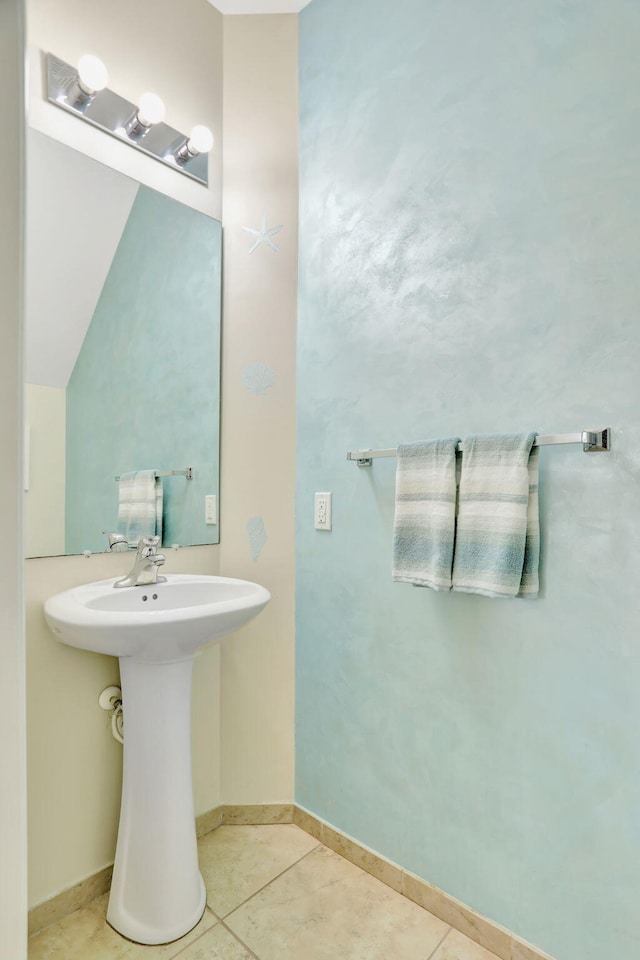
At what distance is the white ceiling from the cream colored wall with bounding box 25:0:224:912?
0.07m

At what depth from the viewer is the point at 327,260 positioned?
67.2 inches

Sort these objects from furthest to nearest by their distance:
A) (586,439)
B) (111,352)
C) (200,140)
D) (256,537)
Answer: (256,537), (200,140), (111,352), (586,439)

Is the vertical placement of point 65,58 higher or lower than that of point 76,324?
higher

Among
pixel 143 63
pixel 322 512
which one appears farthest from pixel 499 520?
pixel 143 63

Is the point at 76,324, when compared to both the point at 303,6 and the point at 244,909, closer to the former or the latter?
the point at 303,6

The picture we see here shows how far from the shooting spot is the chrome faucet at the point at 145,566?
57.2 inches

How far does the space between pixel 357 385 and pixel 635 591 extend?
3.05 feet

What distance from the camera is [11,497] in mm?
490

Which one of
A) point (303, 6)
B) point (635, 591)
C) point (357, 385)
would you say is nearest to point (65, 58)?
point (303, 6)

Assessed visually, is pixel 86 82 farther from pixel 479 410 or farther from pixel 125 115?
pixel 479 410

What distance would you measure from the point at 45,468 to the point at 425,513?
102cm

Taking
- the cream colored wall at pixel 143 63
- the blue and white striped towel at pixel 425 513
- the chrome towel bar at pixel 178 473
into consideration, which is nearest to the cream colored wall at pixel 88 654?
the cream colored wall at pixel 143 63

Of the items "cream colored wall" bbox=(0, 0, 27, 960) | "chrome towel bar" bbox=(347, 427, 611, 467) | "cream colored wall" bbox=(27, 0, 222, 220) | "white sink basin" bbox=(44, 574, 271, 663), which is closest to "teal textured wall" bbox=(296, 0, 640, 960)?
"chrome towel bar" bbox=(347, 427, 611, 467)

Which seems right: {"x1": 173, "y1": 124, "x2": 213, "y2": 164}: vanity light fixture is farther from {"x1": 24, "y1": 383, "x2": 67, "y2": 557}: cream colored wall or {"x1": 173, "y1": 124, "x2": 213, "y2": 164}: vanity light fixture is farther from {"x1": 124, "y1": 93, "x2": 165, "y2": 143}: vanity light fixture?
{"x1": 24, "y1": 383, "x2": 67, "y2": 557}: cream colored wall
